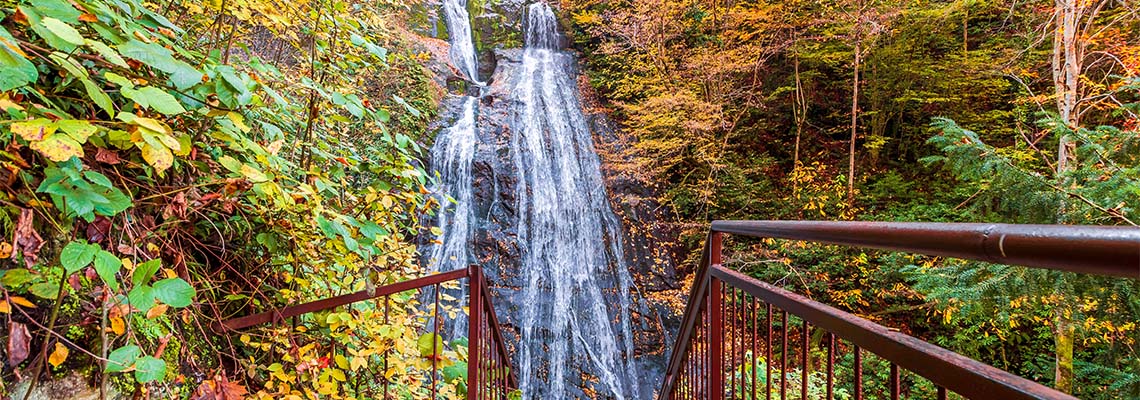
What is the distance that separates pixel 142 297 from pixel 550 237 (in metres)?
6.47

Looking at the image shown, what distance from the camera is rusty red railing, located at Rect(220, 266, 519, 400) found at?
4.83 feet

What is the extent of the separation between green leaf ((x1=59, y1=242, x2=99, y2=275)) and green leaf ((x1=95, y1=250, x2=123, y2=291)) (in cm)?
1

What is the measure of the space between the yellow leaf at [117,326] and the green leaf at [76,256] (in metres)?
0.18

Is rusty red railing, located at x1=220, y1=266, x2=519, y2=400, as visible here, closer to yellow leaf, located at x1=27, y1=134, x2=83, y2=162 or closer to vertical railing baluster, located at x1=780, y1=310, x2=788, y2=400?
yellow leaf, located at x1=27, y1=134, x2=83, y2=162

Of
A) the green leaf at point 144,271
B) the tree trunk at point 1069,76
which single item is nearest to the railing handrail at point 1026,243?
the green leaf at point 144,271

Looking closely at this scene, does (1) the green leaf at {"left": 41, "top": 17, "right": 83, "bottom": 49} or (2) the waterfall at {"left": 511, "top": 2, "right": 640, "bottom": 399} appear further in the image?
(2) the waterfall at {"left": 511, "top": 2, "right": 640, "bottom": 399}

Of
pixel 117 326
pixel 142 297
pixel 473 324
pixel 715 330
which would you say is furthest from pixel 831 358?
pixel 117 326

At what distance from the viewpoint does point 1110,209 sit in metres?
2.64

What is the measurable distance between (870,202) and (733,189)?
6.63ft

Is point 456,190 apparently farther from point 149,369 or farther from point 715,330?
point 149,369

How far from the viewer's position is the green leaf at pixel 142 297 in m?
0.96

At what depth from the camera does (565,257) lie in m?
7.25

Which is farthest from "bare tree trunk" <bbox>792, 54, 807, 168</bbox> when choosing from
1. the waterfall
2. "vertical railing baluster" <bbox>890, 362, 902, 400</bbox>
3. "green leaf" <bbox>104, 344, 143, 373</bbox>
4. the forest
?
"green leaf" <bbox>104, 344, 143, 373</bbox>

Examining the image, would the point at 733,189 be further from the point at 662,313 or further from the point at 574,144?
the point at 574,144
